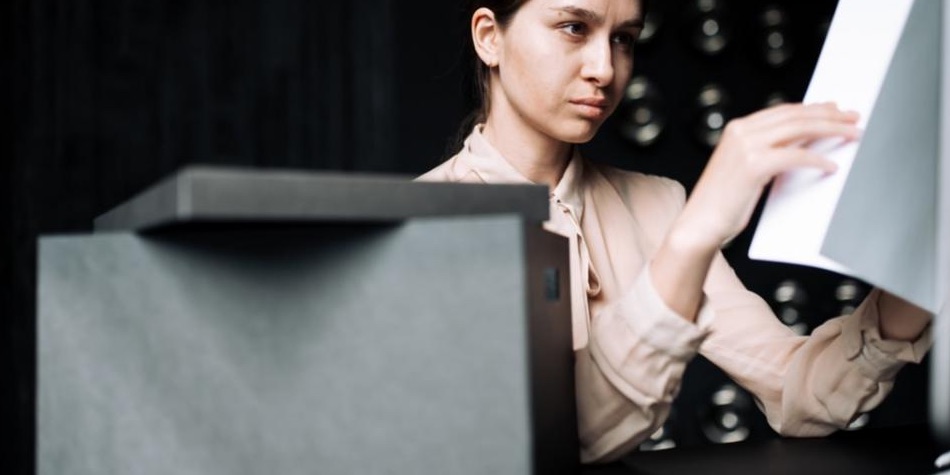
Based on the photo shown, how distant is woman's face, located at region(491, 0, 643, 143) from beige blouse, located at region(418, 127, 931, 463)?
0.36 ft

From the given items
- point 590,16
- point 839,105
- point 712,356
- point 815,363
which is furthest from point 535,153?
point 839,105

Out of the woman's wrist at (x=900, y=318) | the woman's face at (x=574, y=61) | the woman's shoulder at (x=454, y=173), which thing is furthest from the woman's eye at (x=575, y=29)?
the woman's wrist at (x=900, y=318)

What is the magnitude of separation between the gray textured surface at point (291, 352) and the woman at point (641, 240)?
3.8 inches

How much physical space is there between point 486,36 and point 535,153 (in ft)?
0.62

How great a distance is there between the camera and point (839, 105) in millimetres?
849

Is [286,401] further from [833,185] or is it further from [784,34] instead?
[784,34]

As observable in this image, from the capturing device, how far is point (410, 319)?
686mm

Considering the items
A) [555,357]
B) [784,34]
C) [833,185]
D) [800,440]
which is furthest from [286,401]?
[784,34]

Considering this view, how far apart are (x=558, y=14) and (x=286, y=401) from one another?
762 mm

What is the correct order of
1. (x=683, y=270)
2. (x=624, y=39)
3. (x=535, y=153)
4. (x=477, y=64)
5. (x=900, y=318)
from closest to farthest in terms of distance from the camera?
(x=683, y=270)
(x=900, y=318)
(x=624, y=39)
(x=535, y=153)
(x=477, y=64)

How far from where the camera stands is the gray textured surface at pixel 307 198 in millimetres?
629

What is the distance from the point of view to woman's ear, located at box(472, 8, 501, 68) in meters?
1.54

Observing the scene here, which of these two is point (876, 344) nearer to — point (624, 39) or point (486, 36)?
point (624, 39)

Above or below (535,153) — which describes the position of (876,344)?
below
